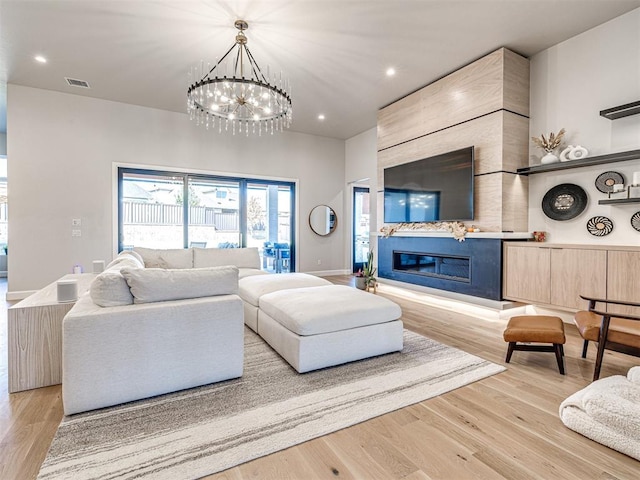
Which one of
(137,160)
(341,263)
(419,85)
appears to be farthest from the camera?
(341,263)

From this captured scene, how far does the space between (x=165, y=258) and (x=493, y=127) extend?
4793 mm

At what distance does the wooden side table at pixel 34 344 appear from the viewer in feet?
7.09

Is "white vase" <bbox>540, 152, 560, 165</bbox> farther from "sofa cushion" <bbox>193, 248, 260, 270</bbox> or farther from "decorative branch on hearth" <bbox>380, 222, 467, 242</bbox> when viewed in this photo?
"sofa cushion" <bbox>193, 248, 260, 270</bbox>

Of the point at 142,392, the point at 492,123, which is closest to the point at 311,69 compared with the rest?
the point at 492,123

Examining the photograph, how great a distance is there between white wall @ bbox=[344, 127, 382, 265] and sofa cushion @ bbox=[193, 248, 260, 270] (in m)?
2.41

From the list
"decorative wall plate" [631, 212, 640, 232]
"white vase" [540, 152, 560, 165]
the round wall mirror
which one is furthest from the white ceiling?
the round wall mirror

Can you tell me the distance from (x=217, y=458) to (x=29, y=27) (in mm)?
4881

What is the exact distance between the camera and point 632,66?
3.34 m

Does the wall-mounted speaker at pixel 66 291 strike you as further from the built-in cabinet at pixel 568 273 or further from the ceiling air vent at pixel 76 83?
the built-in cabinet at pixel 568 273

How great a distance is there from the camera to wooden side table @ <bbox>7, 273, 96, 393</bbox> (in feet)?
7.09

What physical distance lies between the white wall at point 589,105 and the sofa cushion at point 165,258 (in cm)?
482

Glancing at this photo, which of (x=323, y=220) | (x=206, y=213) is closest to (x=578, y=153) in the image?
(x=323, y=220)

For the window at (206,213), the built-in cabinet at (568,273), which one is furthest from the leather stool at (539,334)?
the window at (206,213)

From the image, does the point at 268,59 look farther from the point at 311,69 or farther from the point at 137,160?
the point at 137,160
